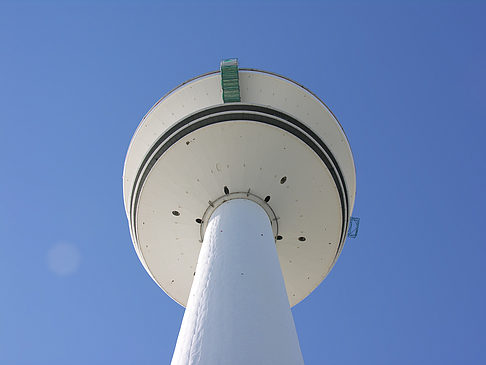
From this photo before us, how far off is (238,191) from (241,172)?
0.38m

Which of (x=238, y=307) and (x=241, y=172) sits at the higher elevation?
(x=241, y=172)

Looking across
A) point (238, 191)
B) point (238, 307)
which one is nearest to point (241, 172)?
point (238, 191)

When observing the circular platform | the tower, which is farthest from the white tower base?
the circular platform

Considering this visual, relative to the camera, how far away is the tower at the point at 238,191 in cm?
680

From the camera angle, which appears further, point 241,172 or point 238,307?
point 241,172

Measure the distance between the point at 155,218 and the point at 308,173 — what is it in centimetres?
330

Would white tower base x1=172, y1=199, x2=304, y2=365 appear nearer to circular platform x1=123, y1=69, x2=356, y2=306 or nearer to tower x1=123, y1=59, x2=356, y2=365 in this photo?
tower x1=123, y1=59, x2=356, y2=365

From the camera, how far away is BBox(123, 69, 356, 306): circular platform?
852cm

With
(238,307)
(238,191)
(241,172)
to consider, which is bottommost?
(238,307)

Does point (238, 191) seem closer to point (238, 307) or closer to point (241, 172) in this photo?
point (241, 172)

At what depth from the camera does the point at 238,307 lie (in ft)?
19.5

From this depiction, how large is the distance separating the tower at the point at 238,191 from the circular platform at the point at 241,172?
21 mm

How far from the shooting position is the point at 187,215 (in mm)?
9000

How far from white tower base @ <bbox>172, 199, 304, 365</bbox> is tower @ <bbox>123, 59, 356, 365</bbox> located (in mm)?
22
